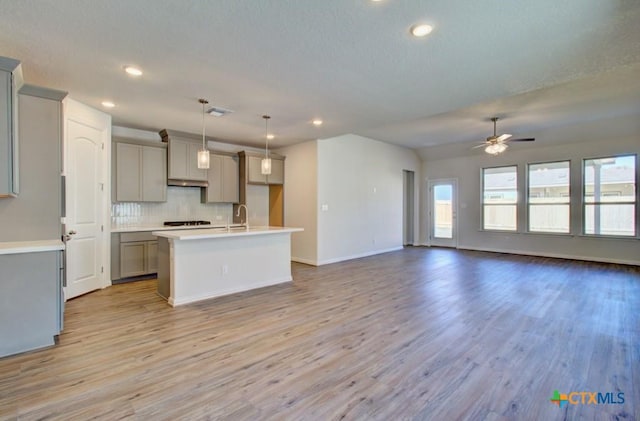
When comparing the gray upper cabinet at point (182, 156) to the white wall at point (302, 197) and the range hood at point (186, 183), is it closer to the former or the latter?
the range hood at point (186, 183)

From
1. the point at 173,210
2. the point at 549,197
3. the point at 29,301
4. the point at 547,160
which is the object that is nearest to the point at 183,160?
the point at 173,210

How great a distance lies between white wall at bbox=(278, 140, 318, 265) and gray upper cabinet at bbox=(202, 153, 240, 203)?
115cm

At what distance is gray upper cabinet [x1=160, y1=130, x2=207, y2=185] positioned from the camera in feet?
18.1

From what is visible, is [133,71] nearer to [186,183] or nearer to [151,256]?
[186,183]

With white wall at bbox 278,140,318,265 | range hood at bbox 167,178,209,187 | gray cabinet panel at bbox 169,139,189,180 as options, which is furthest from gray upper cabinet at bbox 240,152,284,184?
gray cabinet panel at bbox 169,139,189,180

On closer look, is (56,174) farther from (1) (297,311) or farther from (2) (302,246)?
(2) (302,246)

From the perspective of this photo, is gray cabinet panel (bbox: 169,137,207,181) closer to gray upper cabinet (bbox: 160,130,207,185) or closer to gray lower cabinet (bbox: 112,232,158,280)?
gray upper cabinet (bbox: 160,130,207,185)

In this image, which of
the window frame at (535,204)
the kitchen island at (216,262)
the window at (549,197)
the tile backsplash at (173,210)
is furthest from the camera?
the window at (549,197)

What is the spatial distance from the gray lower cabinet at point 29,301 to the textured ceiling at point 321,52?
6.21 feet

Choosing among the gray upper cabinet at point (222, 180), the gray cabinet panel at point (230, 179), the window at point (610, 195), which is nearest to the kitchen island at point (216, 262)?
the gray upper cabinet at point (222, 180)

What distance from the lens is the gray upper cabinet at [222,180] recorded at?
6.20 meters

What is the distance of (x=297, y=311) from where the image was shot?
3.66 metres

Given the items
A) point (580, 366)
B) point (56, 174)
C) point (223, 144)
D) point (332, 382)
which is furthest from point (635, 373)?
point (223, 144)

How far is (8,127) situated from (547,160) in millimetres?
9584
